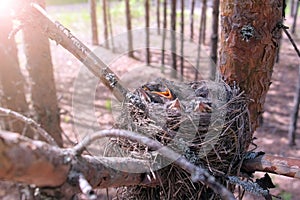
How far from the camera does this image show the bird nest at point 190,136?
41.1 inches

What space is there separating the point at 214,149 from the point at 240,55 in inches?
13.3

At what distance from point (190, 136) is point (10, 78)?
225 cm

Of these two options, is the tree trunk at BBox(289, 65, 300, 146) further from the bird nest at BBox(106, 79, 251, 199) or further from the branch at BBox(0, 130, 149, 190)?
the branch at BBox(0, 130, 149, 190)

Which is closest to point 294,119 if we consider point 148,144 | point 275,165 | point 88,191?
point 275,165

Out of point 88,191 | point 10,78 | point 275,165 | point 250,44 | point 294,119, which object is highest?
point 250,44

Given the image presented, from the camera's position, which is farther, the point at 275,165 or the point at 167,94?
the point at 167,94

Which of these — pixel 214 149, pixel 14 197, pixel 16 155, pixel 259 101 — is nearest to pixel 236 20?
pixel 259 101

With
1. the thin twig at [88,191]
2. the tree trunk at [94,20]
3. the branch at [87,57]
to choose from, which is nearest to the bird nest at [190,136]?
the branch at [87,57]

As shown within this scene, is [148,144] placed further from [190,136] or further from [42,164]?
[190,136]

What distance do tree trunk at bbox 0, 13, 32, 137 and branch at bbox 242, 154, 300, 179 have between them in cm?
218

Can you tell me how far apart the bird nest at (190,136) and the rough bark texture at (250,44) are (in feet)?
0.24

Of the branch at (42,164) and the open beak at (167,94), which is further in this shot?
the open beak at (167,94)

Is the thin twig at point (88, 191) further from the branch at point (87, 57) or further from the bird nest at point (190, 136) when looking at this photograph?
the branch at point (87, 57)

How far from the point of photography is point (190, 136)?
3.49ft
